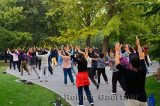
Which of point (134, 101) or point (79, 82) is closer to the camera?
point (134, 101)

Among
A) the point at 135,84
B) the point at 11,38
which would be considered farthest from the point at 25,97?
the point at 11,38

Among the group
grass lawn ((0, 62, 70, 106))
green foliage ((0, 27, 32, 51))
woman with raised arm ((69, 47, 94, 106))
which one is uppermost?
green foliage ((0, 27, 32, 51))

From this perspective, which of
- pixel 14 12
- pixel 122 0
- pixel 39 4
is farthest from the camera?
pixel 39 4

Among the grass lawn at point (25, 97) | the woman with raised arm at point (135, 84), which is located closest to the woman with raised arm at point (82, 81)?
the grass lawn at point (25, 97)

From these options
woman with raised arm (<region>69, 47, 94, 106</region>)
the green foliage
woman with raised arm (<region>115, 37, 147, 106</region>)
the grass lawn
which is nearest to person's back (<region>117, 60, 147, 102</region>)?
woman with raised arm (<region>115, 37, 147, 106</region>)

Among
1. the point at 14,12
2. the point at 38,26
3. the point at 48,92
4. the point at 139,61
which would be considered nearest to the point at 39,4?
the point at 38,26

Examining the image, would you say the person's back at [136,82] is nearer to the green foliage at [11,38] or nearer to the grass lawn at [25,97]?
the grass lawn at [25,97]

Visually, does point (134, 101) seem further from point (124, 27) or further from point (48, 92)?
point (124, 27)

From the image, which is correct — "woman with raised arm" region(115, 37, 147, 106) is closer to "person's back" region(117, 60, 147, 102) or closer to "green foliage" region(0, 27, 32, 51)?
"person's back" region(117, 60, 147, 102)

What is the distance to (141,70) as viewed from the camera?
421 cm

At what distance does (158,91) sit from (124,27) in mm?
13380

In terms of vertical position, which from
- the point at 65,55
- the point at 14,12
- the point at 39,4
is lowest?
the point at 65,55

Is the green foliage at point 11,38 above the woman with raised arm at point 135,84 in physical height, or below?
above

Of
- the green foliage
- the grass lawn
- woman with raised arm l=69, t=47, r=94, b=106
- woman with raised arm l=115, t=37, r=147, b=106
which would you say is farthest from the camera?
the green foliage
